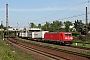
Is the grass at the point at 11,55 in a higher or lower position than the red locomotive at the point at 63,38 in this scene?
lower

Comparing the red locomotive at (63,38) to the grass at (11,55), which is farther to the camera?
the red locomotive at (63,38)

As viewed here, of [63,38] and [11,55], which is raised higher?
[63,38]

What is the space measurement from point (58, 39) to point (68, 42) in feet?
9.14

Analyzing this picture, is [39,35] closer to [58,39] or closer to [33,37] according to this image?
[33,37]

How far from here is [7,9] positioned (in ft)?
327

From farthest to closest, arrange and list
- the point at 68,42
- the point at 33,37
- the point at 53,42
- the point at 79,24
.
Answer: the point at 79,24 < the point at 33,37 < the point at 53,42 < the point at 68,42

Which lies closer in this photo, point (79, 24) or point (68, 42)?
point (68, 42)

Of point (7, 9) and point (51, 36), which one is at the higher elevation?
point (7, 9)

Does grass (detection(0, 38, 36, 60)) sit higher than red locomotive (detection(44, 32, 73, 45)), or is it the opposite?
red locomotive (detection(44, 32, 73, 45))

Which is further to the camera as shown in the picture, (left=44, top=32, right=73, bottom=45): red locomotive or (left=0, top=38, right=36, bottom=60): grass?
(left=44, top=32, right=73, bottom=45): red locomotive

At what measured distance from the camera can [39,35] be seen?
77.5 meters

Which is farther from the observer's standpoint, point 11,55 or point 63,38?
point 63,38

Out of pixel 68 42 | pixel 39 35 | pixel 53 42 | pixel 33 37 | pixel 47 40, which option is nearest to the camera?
pixel 68 42

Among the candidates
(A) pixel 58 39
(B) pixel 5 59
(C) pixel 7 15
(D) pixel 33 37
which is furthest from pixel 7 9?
(B) pixel 5 59
